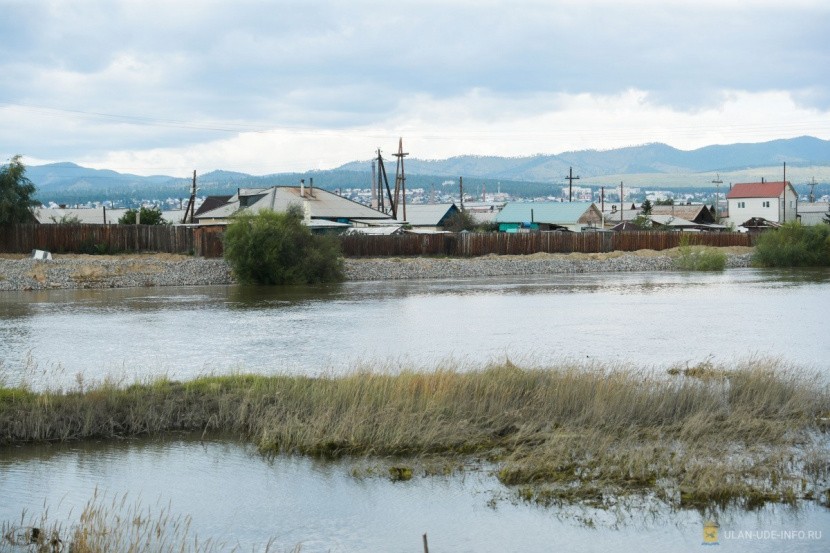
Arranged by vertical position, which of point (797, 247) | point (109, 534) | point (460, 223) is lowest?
point (109, 534)

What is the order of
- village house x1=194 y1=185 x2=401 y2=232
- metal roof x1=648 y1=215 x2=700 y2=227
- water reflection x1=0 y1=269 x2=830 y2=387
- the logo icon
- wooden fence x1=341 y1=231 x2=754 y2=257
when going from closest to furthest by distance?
1. the logo icon
2. water reflection x1=0 y1=269 x2=830 y2=387
3. wooden fence x1=341 y1=231 x2=754 y2=257
4. village house x1=194 y1=185 x2=401 y2=232
5. metal roof x1=648 y1=215 x2=700 y2=227

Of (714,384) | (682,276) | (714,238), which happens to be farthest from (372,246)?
(714,384)

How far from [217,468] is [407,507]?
2.92 meters

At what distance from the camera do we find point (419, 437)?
508 inches

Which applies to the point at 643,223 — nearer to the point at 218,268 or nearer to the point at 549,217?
the point at 549,217

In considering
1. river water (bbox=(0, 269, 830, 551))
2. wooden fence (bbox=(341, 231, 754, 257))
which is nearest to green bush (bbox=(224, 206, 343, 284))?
river water (bbox=(0, 269, 830, 551))

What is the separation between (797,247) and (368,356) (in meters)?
48.8

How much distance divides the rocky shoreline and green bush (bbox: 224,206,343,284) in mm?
2614

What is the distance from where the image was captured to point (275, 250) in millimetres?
46219

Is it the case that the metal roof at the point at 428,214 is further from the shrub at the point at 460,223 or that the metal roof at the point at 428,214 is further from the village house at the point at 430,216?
the shrub at the point at 460,223

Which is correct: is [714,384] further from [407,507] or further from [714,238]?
[714,238]

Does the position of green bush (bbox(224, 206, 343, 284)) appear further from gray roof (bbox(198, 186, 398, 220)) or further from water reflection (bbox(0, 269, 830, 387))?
gray roof (bbox(198, 186, 398, 220))

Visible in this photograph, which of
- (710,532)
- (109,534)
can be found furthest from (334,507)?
(710,532)

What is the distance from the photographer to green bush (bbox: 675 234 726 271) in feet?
201
